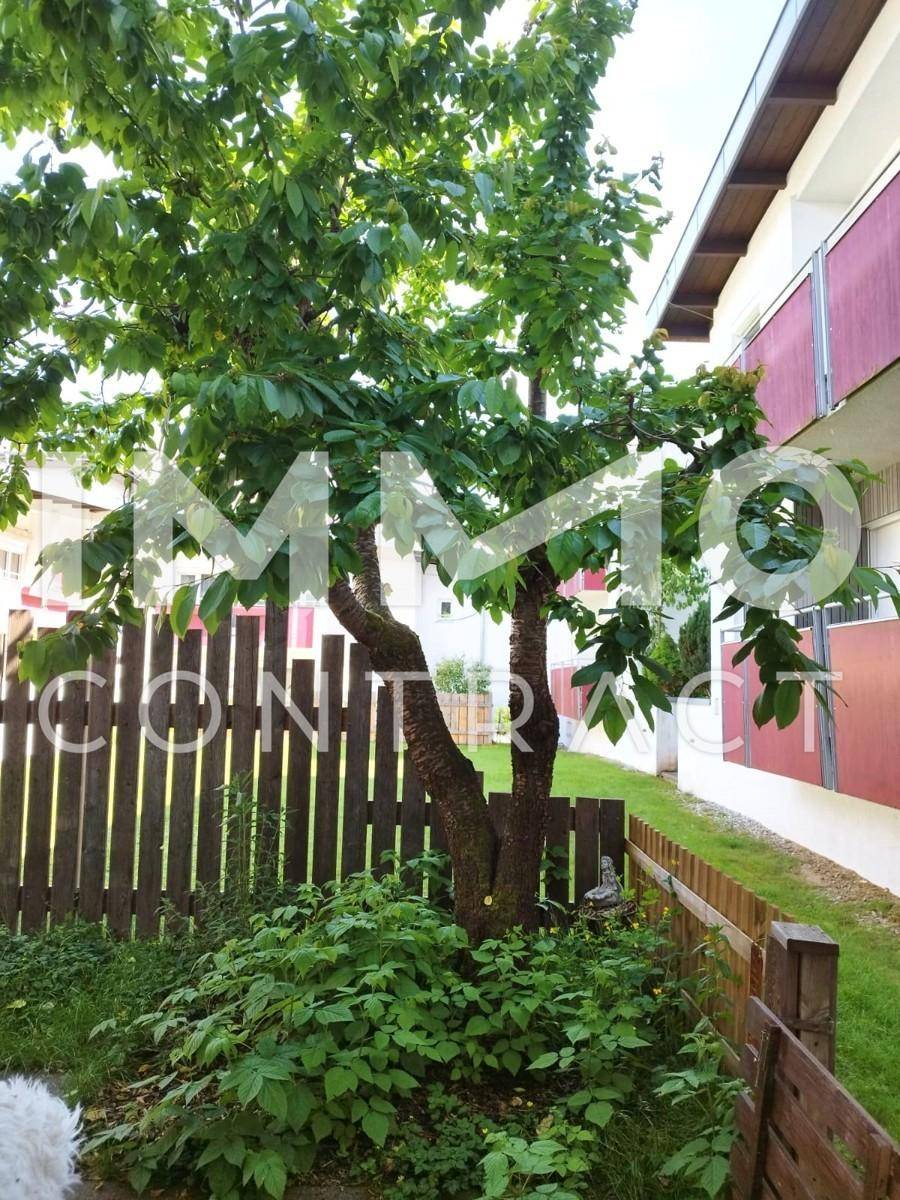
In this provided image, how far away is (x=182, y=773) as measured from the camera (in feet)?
16.4

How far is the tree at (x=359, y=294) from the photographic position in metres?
2.43

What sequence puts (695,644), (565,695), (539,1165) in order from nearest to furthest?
(539,1165)
(695,644)
(565,695)

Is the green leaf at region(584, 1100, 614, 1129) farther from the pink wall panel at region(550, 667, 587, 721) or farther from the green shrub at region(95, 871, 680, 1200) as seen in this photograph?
the pink wall panel at region(550, 667, 587, 721)

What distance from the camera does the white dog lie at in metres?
2.56

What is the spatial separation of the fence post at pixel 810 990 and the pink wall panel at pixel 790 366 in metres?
5.24

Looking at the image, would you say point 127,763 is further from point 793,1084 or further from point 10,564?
point 10,564

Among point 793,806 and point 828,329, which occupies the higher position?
point 828,329

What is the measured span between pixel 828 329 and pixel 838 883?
13.9ft

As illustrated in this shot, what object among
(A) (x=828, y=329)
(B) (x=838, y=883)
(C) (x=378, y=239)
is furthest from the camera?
(B) (x=838, y=883)

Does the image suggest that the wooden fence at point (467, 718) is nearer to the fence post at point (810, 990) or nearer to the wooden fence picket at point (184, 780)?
the wooden fence picket at point (184, 780)

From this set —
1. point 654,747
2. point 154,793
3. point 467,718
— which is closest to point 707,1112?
point 154,793

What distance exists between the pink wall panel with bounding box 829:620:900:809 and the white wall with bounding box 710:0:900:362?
3.27 metres

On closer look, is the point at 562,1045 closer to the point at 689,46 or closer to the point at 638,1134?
the point at 638,1134

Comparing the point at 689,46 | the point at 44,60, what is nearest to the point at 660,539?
the point at 44,60
